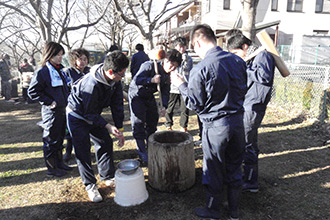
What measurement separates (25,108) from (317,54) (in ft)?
67.9

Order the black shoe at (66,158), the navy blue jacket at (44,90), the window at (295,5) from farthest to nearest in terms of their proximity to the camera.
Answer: the window at (295,5) < the black shoe at (66,158) < the navy blue jacket at (44,90)

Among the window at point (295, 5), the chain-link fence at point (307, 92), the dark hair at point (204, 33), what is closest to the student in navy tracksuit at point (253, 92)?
the dark hair at point (204, 33)

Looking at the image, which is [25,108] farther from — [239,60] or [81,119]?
[239,60]

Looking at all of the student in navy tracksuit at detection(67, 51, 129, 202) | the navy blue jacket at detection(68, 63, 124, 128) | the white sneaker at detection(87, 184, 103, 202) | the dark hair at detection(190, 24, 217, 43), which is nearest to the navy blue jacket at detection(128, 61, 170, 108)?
the student in navy tracksuit at detection(67, 51, 129, 202)

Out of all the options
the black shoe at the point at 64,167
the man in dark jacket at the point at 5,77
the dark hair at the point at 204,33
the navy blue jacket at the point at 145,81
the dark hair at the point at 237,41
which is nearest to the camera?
the dark hair at the point at 204,33

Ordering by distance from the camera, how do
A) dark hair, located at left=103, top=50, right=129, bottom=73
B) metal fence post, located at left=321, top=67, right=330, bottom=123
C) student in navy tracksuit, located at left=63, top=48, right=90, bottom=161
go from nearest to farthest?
dark hair, located at left=103, top=50, right=129, bottom=73 < student in navy tracksuit, located at left=63, top=48, right=90, bottom=161 < metal fence post, located at left=321, top=67, right=330, bottom=123

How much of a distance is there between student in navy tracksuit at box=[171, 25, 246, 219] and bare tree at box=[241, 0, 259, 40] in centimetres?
602

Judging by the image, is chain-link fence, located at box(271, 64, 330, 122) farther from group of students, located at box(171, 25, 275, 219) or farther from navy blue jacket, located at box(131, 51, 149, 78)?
navy blue jacket, located at box(131, 51, 149, 78)

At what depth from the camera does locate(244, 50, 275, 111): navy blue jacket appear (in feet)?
8.98

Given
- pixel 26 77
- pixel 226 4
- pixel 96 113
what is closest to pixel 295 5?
pixel 226 4

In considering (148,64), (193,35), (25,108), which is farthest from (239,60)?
(25,108)

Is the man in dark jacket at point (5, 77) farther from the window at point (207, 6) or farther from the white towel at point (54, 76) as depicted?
the window at point (207, 6)

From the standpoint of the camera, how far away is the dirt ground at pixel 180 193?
276 centimetres

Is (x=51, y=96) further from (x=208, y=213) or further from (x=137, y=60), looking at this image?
(x=137, y=60)
